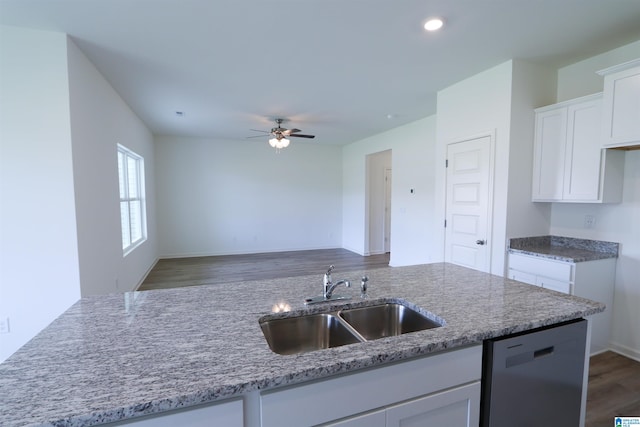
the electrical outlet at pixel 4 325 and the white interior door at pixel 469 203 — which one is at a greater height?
the white interior door at pixel 469 203

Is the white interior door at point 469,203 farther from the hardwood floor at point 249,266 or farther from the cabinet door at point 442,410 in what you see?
the hardwood floor at point 249,266

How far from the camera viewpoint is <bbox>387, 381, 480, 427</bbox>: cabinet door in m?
1.04

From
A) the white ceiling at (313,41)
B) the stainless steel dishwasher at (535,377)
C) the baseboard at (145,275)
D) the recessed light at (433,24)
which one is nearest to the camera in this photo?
the stainless steel dishwasher at (535,377)

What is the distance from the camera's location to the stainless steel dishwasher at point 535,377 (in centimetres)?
118

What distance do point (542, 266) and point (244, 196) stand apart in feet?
19.4

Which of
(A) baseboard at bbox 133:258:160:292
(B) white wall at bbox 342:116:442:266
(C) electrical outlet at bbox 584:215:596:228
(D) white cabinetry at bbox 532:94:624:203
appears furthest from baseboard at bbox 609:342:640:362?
(A) baseboard at bbox 133:258:160:292

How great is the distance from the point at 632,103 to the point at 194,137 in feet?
22.5

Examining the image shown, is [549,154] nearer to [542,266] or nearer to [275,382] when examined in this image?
[542,266]

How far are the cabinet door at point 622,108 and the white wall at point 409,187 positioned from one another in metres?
1.94

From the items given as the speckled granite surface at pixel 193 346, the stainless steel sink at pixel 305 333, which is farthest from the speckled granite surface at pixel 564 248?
the stainless steel sink at pixel 305 333

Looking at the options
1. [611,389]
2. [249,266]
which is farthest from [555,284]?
[249,266]

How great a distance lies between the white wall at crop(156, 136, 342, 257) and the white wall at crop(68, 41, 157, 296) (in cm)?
234

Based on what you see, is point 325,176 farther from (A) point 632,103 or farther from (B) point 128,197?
(A) point 632,103

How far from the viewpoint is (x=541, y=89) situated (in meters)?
3.00
